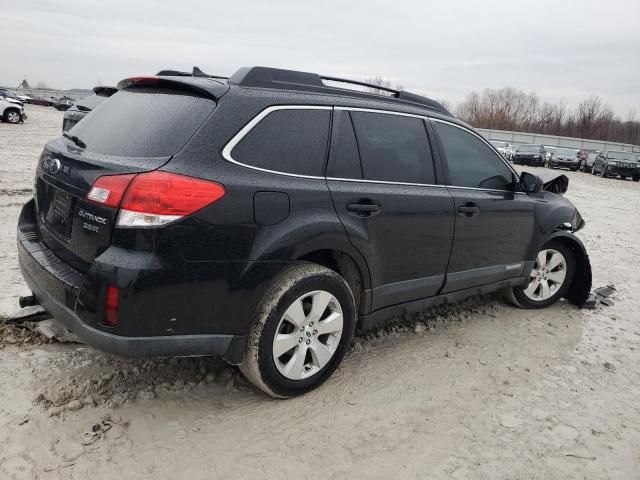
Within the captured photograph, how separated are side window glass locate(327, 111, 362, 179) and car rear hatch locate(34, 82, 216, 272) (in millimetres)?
784

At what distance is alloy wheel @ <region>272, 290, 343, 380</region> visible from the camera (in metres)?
2.90

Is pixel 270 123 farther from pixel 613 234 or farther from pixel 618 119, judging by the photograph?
pixel 618 119

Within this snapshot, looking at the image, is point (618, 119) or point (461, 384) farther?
Result: point (618, 119)

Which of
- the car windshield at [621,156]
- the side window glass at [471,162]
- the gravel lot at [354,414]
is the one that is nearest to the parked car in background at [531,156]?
the car windshield at [621,156]

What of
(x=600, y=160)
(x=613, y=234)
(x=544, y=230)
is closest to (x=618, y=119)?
(x=600, y=160)

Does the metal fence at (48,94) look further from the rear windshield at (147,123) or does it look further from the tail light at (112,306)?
the tail light at (112,306)

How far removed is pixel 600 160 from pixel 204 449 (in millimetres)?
30388

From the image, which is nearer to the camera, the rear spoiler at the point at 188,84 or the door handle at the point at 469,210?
the rear spoiler at the point at 188,84

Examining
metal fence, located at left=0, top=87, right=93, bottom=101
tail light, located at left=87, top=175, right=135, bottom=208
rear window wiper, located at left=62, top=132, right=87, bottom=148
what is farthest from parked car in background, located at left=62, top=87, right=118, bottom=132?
A: metal fence, located at left=0, top=87, right=93, bottom=101

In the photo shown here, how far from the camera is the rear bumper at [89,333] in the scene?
2469mm

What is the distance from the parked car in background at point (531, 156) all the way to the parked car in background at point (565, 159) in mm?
613

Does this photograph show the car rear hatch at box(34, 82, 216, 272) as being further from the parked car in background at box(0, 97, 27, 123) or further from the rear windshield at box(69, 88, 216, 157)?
the parked car in background at box(0, 97, 27, 123)

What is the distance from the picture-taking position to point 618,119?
→ 88.8 m

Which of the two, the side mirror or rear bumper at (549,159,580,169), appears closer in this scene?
the side mirror
